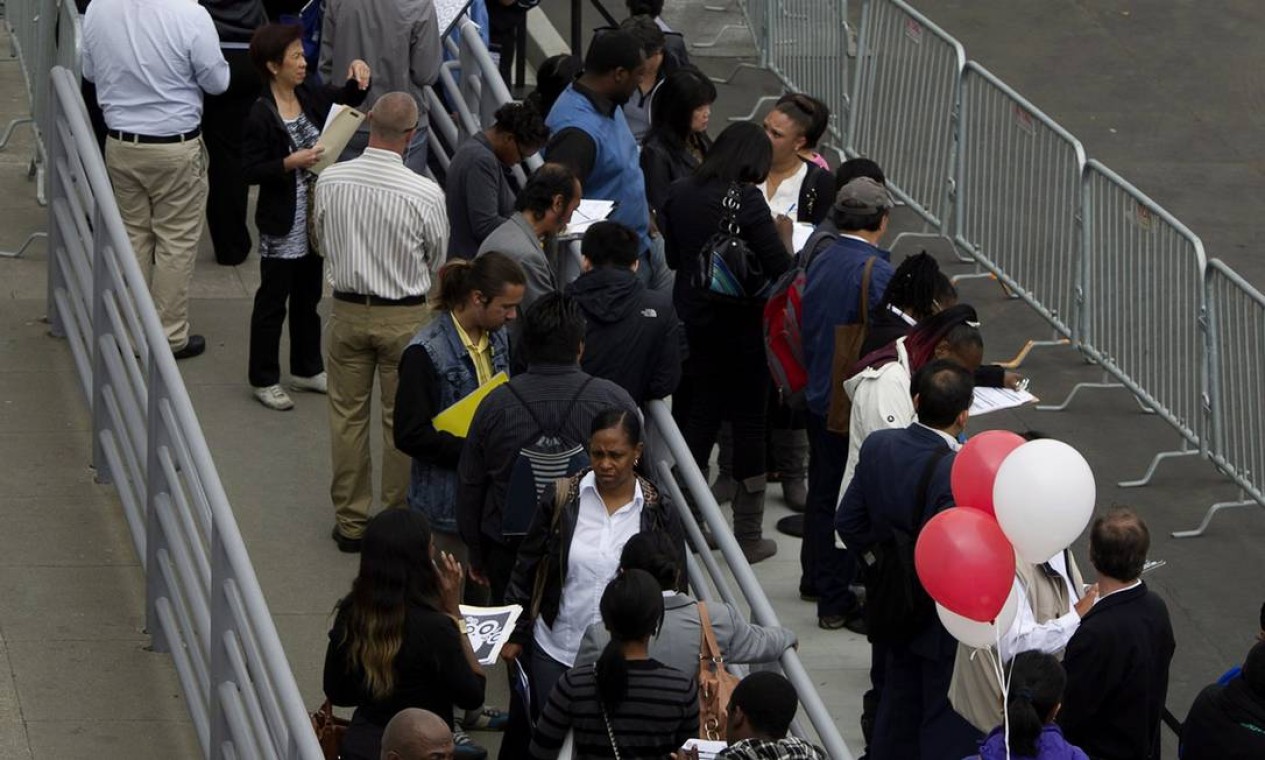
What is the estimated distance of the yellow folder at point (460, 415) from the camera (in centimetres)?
837

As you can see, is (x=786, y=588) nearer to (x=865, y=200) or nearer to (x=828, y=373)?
(x=828, y=373)

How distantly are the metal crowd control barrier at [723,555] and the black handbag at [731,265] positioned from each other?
967 mm

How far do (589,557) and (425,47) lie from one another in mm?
4341

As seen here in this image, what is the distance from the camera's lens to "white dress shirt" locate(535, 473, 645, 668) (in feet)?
24.3

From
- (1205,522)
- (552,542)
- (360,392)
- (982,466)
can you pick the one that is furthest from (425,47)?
(982,466)

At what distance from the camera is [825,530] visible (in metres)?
9.91

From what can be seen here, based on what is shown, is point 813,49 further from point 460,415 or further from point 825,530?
point 460,415

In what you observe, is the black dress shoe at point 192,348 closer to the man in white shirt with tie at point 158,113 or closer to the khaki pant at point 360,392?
the man in white shirt with tie at point 158,113

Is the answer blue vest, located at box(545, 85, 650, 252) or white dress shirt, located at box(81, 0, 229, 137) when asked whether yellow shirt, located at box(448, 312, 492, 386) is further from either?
white dress shirt, located at box(81, 0, 229, 137)

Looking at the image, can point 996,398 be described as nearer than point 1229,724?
No

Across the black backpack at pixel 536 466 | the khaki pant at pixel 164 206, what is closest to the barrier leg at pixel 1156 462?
the black backpack at pixel 536 466

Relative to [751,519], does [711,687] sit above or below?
above

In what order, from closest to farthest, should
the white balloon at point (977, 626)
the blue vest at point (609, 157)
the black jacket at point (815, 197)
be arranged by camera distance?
the white balloon at point (977, 626)
the blue vest at point (609, 157)
the black jacket at point (815, 197)

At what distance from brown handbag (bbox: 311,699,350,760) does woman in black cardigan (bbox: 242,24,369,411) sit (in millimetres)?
3431
